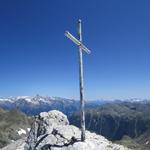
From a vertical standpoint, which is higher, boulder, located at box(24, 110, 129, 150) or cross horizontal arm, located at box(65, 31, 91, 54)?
cross horizontal arm, located at box(65, 31, 91, 54)

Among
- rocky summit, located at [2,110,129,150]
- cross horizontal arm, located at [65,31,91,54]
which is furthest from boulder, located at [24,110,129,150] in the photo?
cross horizontal arm, located at [65,31,91,54]

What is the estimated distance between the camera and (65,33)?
30.2 meters

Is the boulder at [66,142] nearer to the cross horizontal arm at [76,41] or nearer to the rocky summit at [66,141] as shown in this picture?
the rocky summit at [66,141]

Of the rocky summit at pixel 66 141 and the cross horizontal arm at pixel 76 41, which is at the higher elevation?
the cross horizontal arm at pixel 76 41

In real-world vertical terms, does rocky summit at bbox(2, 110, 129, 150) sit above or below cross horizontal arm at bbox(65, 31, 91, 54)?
below

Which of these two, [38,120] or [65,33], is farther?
[38,120]

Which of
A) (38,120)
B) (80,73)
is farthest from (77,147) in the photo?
(38,120)

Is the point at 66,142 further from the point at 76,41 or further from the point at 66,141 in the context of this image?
the point at 76,41

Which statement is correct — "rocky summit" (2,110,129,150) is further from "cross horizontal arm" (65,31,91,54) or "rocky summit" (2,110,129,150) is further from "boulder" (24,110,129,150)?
"cross horizontal arm" (65,31,91,54)

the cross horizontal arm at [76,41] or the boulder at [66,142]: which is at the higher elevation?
the cross horizontal arm at [76,41]

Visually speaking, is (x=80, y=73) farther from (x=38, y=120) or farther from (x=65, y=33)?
(x=38, y=120)

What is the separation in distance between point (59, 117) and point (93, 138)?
1238 cm

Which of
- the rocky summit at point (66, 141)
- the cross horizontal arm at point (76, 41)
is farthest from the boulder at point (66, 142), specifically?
the cross horizontal arm at point (76, 41)

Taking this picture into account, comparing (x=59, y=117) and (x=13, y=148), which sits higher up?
(x=59, y=117)
